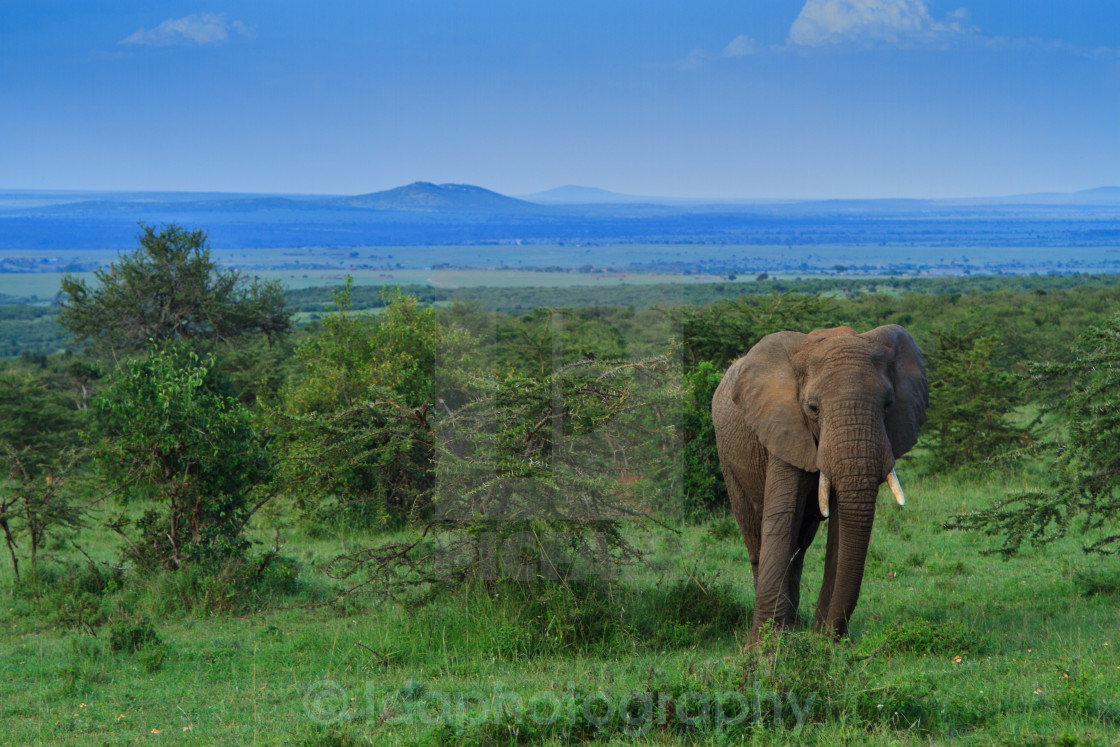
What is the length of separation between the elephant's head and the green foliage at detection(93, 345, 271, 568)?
675 cm

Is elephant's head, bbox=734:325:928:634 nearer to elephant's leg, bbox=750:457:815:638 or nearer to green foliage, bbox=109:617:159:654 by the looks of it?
elephant's leg, bbox=750:457:815:638

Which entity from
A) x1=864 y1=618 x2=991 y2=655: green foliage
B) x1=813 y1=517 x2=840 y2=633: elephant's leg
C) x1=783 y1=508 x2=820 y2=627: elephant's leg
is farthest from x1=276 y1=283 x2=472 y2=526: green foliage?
x1=864 y1=618 x2=991 y2=655: green foliage

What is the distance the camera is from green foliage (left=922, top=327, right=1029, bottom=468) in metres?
20.8

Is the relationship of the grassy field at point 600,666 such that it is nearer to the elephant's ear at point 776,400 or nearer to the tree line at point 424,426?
the tree line at point 424,426

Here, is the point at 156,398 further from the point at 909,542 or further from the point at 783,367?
the point at 909,542

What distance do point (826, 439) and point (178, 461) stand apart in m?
8.21

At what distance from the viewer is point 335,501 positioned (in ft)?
58.6

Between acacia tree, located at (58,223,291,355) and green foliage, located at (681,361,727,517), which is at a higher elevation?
acacia tree, located at (58,223,291,355)

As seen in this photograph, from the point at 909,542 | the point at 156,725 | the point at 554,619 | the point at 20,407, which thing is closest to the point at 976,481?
the point at 909,542

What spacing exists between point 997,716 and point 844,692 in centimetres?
88

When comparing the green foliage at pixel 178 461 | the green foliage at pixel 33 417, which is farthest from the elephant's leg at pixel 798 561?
Answer: the green foliage at pixel 33 417

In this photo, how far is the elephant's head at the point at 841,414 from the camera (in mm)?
7523

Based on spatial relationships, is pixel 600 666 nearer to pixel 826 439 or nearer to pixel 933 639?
pixel 826 439

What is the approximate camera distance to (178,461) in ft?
40.2
